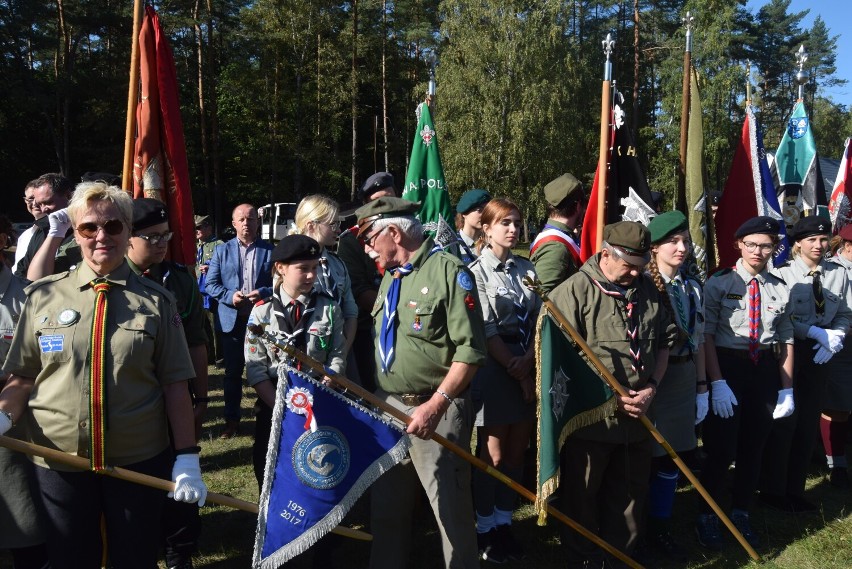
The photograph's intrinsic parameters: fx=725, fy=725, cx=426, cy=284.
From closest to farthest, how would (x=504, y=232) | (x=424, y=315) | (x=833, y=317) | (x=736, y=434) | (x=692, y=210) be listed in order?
1. (x=424, y=315)
2. (x=504, y=232)
3. (x=736, y=434)
4. (x=833, y=317)
5. (x=692, y=210)

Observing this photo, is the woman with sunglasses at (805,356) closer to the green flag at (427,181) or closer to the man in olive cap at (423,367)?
the man in olive cap at (423,367)

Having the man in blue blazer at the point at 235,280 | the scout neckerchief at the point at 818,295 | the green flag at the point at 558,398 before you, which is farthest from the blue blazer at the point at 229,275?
the scout neckerchief at the point at 818,295

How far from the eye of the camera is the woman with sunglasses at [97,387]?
9.02 feet

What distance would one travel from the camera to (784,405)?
4.95 m

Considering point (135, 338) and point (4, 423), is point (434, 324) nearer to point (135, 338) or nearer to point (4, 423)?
point (135, 338)

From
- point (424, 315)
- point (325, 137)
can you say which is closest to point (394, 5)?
point (325, 137)

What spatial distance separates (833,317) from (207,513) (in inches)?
202

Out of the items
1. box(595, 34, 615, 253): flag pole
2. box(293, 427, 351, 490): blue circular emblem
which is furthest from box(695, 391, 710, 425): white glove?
box(293, 427, 351, 490): blue circular emblem

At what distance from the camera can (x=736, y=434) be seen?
490cm

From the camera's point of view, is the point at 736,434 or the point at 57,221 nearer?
the point at 57,221

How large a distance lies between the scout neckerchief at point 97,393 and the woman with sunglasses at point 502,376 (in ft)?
7.46

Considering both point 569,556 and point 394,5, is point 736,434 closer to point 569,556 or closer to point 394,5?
point 569,556

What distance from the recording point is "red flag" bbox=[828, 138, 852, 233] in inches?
355

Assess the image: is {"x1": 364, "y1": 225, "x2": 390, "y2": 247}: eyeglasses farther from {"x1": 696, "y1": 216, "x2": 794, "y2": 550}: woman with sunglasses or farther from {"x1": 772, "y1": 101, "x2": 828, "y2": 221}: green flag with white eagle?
{"x1": 772, "y1": 101, "x2": 828, "y2": 221}: green flag with white eagle
